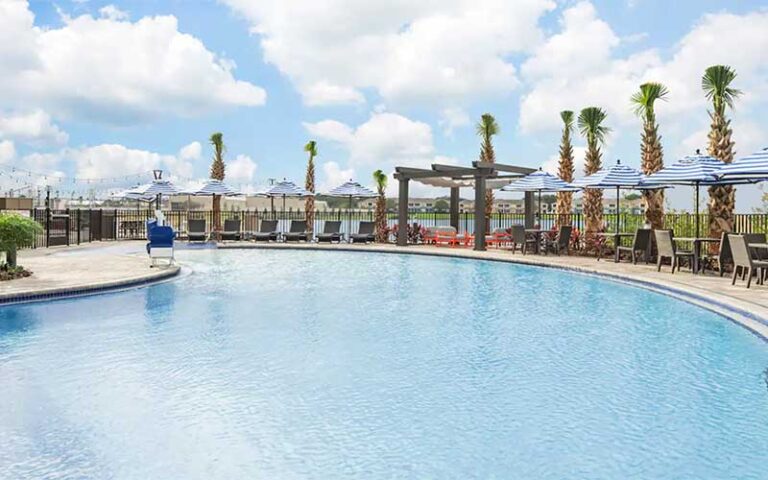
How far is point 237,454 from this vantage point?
3.93 metres

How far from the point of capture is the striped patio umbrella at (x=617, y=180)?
48.1 feet

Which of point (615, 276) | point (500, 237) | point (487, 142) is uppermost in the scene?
point (487, 142)

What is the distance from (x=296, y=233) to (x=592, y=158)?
10.6m

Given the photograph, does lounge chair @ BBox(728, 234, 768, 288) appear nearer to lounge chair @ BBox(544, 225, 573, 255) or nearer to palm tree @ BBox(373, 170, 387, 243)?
Result: lounge chair @ BBox(544, 225, 573, 255)

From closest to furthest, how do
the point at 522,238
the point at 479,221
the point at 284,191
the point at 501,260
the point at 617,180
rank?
the point at 617,180 < the point at 501,260 < the point at 522,238 < the point at 479,221 < the point at 284,191

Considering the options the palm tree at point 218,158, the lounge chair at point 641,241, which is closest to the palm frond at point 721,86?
the lounge chair at point 641,241

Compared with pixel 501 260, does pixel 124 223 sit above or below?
above

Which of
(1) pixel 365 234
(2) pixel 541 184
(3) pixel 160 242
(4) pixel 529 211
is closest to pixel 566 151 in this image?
(4) pixel 529 211

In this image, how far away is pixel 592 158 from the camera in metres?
20.2

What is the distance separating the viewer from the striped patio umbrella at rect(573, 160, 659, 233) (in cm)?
1466

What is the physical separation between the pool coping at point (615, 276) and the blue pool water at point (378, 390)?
24cm

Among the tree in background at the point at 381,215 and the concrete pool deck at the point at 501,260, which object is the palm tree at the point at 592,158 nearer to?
the concrete pool deck at the point at 501,260

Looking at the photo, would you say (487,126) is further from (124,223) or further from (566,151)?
(124,223)

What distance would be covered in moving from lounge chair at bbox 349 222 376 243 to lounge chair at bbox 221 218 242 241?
431 cm
